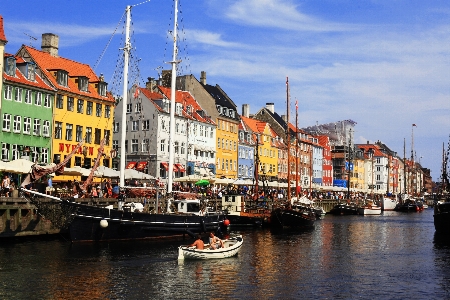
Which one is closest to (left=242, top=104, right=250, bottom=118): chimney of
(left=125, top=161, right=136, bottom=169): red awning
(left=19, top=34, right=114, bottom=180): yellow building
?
(left=125, top=161, right=136, bottom=169): red awning

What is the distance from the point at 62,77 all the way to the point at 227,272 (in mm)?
45967

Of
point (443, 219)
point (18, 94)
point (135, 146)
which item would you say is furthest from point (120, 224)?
point (135, 146)

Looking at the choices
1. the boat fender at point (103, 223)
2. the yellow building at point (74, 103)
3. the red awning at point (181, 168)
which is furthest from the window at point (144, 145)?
the boat fender at point (103, 223)

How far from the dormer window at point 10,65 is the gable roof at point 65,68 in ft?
16.4

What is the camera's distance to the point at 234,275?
35.6m

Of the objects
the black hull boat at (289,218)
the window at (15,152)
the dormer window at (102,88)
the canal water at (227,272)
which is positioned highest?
the dormer window at (102,88)

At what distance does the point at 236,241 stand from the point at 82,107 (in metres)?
40.6

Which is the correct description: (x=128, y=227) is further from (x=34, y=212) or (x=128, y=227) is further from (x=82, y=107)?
(x=82, y=107)

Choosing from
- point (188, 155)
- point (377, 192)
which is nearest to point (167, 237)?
point (188, 155)

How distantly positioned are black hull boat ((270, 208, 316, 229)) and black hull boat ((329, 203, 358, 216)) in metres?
46.3

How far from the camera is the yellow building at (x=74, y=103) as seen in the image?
74.4 metres

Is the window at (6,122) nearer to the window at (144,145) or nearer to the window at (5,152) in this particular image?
the window at (5,152)

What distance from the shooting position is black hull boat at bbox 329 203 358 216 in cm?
11706

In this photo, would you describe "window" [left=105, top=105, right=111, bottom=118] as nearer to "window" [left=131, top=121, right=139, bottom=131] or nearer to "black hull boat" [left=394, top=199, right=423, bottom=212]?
"window" [left=131, top=121, right=139, bottom=131]
